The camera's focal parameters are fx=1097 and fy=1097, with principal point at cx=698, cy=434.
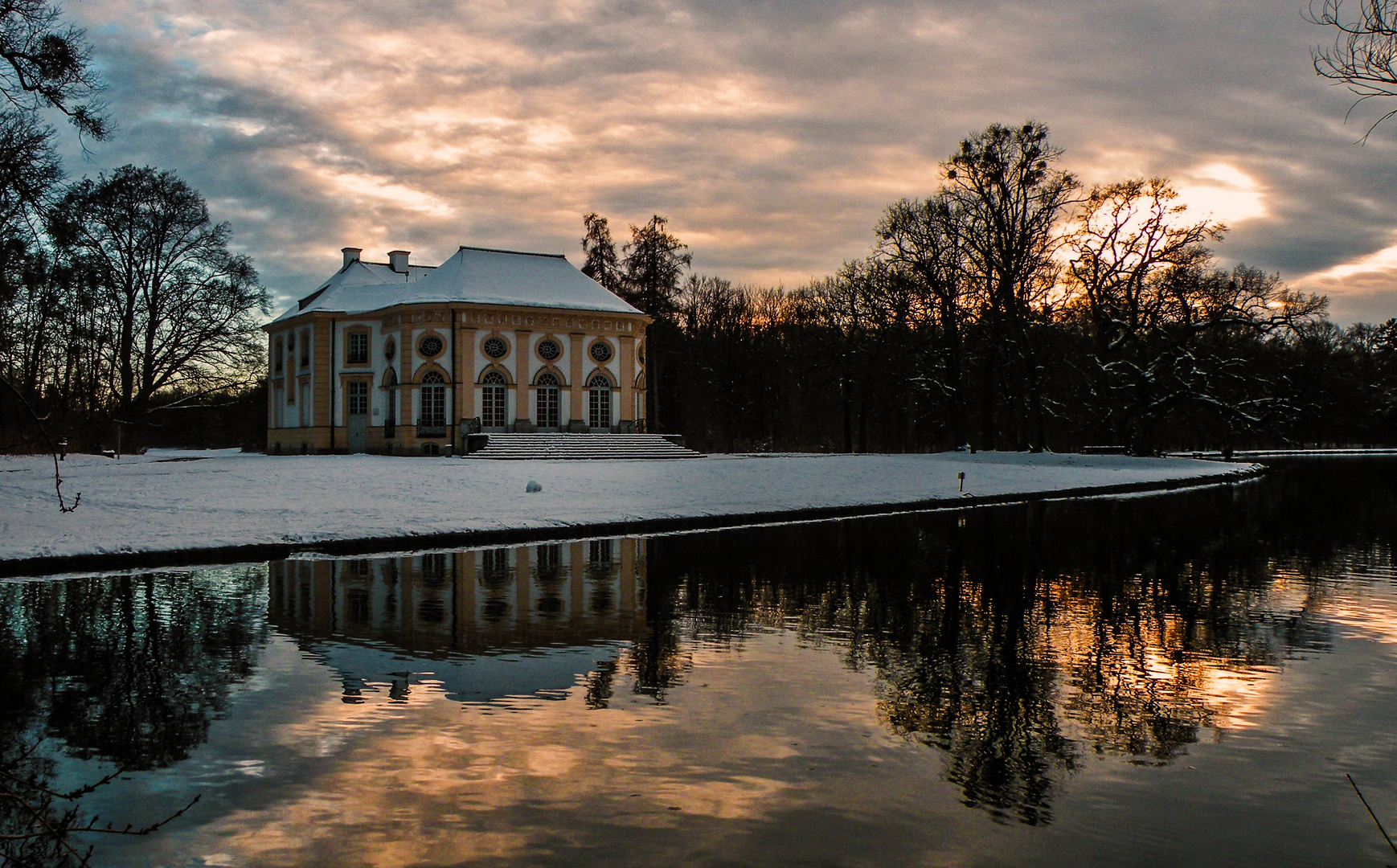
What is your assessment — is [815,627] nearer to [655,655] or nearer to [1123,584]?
[655,655]

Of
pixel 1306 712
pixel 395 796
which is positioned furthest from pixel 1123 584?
pixel 395 796

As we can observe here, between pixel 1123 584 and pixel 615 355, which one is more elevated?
pixel 615 355

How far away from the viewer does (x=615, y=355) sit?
182 ft

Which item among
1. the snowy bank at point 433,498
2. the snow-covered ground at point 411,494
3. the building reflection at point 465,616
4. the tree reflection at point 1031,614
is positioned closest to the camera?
the tree reflection at point 1031,614

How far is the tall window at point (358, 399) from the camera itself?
55031 millimetres

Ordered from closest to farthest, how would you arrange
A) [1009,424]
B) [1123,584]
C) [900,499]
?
[1123,584] < [900,499] < [1009,424]

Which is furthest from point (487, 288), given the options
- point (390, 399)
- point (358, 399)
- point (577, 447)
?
point (577, 447)

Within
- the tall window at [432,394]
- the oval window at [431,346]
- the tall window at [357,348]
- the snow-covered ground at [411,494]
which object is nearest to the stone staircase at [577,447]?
the tall window at [432,394]

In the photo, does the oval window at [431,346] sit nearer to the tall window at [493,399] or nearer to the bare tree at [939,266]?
the tall window at [493,399]

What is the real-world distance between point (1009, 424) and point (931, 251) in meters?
31.3

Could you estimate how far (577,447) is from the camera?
49625mm

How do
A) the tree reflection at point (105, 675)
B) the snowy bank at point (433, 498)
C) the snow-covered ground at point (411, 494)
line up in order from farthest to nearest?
the snow-covered ground at point (411, 494) → the snowy bank at point (433, 498) → the tree reflection at point (105, 675)

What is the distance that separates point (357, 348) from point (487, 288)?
739 centimetres

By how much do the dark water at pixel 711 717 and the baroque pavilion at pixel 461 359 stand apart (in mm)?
39046
